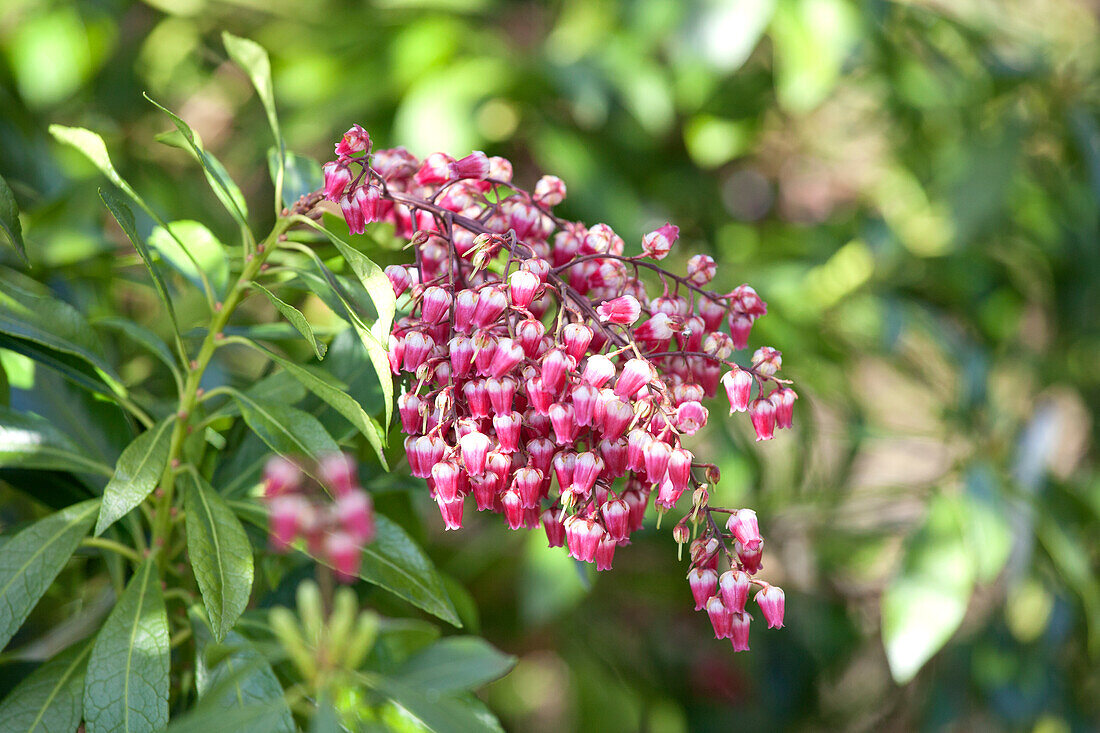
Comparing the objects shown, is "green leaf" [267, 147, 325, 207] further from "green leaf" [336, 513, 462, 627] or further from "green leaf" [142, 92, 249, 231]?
"green leaf" [336, 513, 462, 627]

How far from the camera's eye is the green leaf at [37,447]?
2.58 ft

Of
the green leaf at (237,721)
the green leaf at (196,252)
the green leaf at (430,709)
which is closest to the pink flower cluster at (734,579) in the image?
the green leaf at (430,709)

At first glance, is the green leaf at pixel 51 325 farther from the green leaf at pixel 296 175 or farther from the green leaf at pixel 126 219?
the green leaf at pixel 296 175

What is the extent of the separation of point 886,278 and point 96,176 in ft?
5.15

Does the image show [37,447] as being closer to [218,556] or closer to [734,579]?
[218,556]

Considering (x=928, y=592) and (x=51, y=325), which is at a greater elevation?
(x=51, y=325)

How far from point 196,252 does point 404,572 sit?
38 cm

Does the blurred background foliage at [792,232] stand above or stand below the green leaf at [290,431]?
below

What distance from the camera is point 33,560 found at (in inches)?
28.5

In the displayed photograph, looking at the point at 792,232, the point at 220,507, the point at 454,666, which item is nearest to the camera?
the point at 220,507

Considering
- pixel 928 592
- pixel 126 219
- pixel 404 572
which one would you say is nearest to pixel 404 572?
pixel 404 572

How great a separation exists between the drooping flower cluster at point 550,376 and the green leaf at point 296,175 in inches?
6.2

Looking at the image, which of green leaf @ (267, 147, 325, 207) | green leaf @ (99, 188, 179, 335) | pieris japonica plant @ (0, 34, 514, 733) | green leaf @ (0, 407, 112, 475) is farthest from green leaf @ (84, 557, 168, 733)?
green leaf @ (267, 147, 325, 207)

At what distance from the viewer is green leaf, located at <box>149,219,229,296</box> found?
88cm
